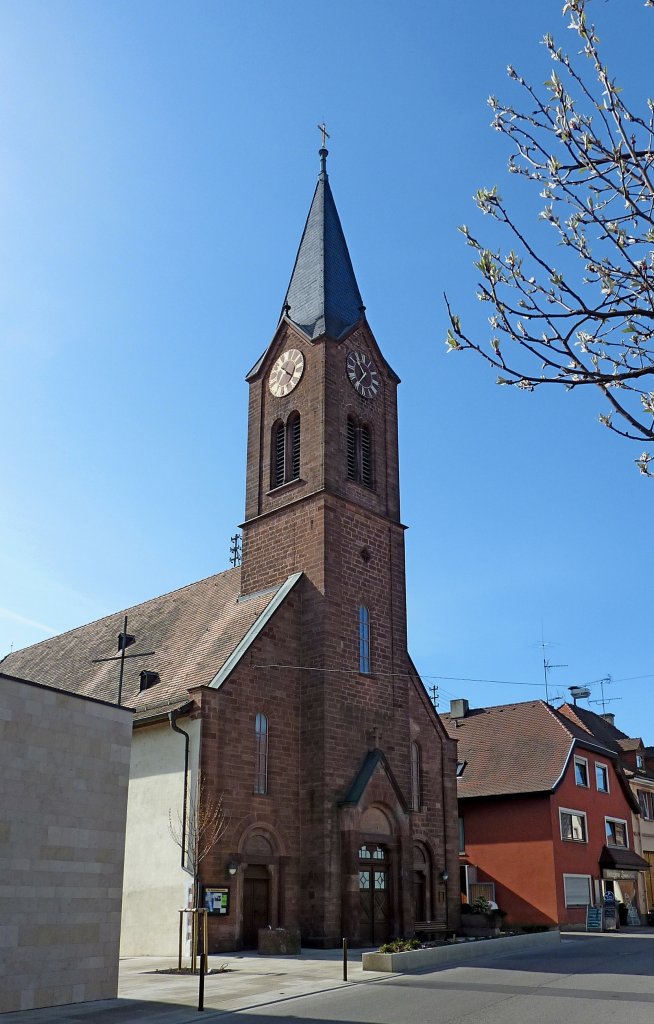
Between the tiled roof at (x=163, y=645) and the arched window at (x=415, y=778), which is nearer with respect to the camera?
the tiled roof at (x=163, y=645)

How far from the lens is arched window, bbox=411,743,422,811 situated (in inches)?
1283

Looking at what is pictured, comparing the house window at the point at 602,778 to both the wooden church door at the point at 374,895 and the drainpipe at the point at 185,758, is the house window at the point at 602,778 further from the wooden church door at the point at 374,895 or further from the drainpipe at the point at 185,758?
the drainpipe at the point at 185,758

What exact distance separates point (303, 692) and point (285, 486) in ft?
24.1

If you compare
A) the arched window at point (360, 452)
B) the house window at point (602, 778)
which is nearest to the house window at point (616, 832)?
the house window at point (602, 778)

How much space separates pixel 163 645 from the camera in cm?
3372

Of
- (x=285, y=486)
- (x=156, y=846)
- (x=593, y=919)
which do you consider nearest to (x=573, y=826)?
(x=593, y=919)

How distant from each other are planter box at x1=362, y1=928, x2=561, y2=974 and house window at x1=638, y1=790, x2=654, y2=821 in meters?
21.3

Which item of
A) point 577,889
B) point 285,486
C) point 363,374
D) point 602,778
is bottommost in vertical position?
point 577,889

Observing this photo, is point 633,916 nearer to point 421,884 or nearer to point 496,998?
point 421,884

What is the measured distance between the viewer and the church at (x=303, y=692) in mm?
26594

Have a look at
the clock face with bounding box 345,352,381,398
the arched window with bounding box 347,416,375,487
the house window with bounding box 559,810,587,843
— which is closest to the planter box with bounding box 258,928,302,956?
the arched window with bounding box 347,416,375,487

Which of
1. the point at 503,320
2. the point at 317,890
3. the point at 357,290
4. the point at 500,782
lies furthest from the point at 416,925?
the point at 503,320

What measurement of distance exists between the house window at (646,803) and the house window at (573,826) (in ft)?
31.5

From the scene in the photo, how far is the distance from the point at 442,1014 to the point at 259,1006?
3296mm
